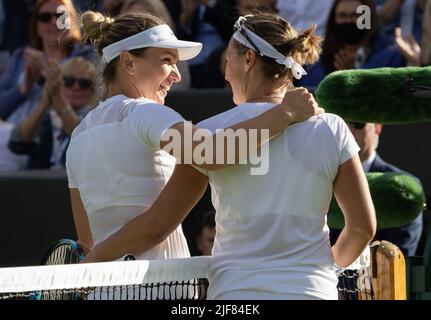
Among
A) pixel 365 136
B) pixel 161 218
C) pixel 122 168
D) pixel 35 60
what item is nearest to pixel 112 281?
pixel 161 218

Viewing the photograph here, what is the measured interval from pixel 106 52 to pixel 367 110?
81 cm

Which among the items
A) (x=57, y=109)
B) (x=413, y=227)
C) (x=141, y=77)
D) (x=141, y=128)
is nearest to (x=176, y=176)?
(x=141, y=128)

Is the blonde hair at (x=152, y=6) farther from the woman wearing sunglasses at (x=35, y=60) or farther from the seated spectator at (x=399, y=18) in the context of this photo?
the seated spectator at (x=399, y=18)

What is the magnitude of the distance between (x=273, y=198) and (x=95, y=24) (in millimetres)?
808

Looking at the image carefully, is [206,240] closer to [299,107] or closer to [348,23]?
[348,23]

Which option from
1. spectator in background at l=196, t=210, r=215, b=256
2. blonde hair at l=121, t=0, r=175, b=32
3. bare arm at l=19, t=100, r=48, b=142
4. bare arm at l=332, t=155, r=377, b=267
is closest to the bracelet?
bare arm at l=332, t=155, r=377, b=267

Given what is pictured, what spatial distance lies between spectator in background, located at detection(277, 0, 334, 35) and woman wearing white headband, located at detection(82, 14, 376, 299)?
9.56ft

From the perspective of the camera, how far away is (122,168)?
277cm

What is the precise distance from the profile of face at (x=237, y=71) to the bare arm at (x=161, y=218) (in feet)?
0.78

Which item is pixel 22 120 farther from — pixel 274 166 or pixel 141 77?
pixel 274 166

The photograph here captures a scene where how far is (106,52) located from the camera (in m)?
2.93

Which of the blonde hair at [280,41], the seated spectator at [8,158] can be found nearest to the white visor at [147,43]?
the blonde hair at [280,41]

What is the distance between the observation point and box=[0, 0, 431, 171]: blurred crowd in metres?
5.47

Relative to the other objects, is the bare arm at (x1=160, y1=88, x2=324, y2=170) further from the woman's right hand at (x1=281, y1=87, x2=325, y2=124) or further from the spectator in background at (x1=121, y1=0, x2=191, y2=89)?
the spectator in background at (x1=121, y1=0, x2=191, y2=89)
